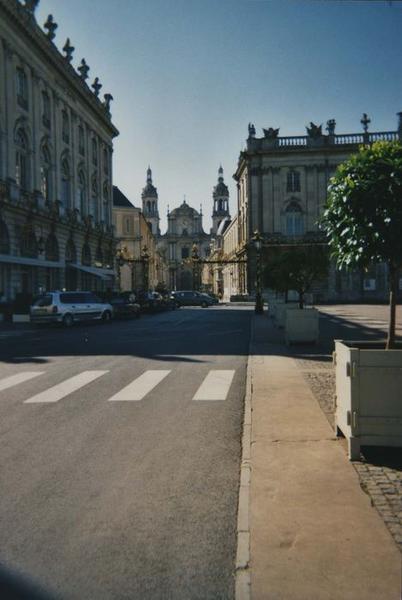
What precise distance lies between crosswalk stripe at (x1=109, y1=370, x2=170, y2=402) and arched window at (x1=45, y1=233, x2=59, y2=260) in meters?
31.2

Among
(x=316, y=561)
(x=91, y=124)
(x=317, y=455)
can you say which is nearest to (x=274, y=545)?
(x=316, y=561)

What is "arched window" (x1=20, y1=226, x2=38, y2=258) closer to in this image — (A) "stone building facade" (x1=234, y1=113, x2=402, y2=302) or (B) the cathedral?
(A) "stone building facade" (x1=234, y1=113, x2=402, y2=302)

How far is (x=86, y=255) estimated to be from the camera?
1965 inches

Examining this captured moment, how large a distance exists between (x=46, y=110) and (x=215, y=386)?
121 ft

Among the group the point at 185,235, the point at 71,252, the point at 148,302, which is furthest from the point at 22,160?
the point at 185,235

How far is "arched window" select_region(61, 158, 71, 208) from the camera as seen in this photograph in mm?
44094

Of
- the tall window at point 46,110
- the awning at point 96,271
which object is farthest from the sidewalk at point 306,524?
the tall window at point 46,110

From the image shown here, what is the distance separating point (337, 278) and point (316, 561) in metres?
59.5

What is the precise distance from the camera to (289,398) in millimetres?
8297

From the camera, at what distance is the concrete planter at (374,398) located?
5438 mm

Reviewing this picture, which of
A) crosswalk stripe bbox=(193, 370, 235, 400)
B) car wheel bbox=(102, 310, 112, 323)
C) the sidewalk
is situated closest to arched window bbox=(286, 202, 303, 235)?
car wheel bbox=(102, 310, 112, 323)

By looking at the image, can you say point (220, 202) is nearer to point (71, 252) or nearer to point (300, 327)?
point (71, 252)

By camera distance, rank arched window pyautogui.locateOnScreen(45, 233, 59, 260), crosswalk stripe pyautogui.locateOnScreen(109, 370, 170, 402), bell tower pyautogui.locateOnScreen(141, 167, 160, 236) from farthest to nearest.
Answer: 1. bell tower pyautogui.locateOnScreen(141, 167, 160, 236)
2. arched window pyautogui.locateOnScreen(45, 233, 59, 260)
3. crosswalk stripe pyautogui.locateOnScreen(109, 370, 170, 402)

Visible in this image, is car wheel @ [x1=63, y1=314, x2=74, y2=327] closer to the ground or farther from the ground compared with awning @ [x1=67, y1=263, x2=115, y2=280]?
closer to the ground
